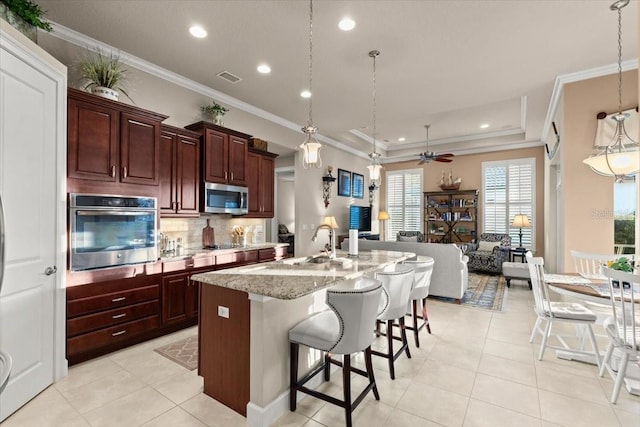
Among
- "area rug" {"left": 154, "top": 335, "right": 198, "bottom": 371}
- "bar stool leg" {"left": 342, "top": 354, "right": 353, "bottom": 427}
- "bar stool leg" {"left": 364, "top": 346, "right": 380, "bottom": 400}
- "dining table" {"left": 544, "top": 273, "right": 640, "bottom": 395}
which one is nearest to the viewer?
"bar stool leg" {"left": 342, "top": 354, "right": 353, "bottom": 427}

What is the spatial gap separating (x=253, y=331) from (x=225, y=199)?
2683mm

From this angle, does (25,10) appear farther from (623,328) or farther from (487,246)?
(487,246)

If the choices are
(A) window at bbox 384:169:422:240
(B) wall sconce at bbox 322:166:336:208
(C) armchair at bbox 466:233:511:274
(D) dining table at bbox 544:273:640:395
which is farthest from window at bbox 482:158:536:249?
(D) dining table at bbox 544:273:640:395

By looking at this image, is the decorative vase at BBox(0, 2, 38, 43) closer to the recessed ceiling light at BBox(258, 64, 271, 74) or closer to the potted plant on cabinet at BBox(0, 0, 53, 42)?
the potted plant on cabinet at BBox(0, 0, 53, 42)

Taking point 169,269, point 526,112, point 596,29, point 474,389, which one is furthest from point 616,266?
point 169,269

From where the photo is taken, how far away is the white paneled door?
2.02 metres

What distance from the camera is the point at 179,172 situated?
12.2 ft

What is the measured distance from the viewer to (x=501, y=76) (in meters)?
3.97

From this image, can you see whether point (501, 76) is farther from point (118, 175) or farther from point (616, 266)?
point (118, 175)

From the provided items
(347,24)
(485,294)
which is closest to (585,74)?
(347,24)

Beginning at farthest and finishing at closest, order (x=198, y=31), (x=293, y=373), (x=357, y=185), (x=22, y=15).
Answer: (x=357, y=185) < (x=198, y=31) < (x=22, y=15) < (x=293, y=373)

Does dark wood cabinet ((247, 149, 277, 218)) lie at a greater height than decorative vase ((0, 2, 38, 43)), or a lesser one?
lesser

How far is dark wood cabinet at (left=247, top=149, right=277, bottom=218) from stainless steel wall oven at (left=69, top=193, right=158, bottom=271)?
1723 mm

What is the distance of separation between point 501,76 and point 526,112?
189cm
